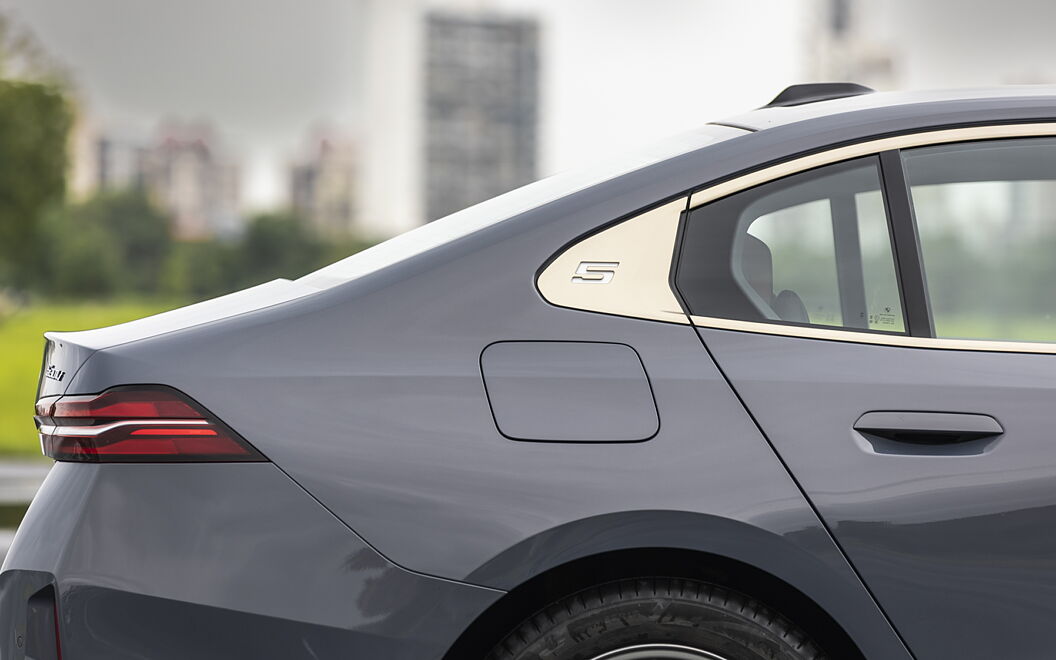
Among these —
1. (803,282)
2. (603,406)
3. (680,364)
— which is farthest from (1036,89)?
(603,406)

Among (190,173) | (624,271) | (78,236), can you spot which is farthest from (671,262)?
(190,173)

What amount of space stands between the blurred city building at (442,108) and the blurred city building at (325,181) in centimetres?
1913

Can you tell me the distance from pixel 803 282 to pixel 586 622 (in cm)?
75

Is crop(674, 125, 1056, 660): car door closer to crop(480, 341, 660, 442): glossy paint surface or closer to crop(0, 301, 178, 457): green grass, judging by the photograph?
crop(480, 341, 660, 442): glossy paint surface

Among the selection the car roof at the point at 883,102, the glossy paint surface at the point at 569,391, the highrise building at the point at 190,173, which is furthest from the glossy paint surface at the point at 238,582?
the highrise building at the point at 190,173

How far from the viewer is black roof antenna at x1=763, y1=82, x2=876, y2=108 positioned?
2404 mm

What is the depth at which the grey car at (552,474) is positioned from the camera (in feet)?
5.95

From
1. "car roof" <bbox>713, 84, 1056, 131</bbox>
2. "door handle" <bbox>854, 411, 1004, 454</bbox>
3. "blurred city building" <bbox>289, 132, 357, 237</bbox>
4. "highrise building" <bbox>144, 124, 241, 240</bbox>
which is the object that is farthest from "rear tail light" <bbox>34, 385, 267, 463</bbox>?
"blurred city building" <bbox>289, 132, 357, 237</bbox>

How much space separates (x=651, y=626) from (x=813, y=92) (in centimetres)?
123

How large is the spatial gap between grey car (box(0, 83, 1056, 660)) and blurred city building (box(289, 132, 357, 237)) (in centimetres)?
16979

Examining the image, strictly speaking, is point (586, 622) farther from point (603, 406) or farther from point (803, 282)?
point (803, 282)

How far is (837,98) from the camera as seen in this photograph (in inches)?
93.2

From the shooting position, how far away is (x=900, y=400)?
6.18 ft

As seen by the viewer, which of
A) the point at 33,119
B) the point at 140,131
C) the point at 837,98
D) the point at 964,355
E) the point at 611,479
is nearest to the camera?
the point at 611,479
